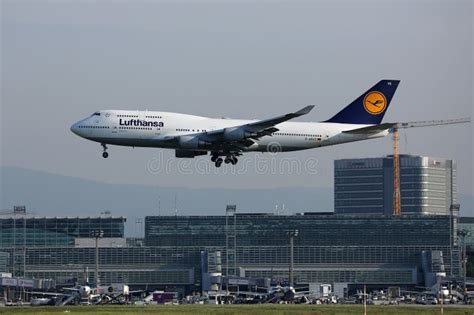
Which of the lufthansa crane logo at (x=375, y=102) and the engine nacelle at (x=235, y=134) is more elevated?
the lufthansa crane logo at (x=375, y=102)

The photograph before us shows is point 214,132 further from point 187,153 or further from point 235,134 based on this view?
point 187,153

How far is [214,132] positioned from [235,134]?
Answer: 79.0 inches

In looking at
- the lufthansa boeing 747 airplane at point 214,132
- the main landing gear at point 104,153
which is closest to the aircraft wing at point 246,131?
the lufthansa boeing 747 airplane at point 214,132

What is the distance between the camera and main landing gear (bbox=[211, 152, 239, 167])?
126812mm

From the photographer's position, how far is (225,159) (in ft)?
418

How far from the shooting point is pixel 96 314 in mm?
102938

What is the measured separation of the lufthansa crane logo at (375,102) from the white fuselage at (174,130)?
705 centimetres

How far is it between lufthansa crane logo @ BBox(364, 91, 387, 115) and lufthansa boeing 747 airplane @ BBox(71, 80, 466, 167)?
449cm

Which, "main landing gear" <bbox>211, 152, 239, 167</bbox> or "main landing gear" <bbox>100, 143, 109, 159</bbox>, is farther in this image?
"main landing gear" <bbox>211, 152, 239, 167</bbox>

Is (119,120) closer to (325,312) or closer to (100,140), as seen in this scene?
(100,140)

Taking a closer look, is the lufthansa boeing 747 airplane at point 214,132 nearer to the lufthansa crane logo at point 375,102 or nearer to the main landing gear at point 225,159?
the main landing gear at point 225,159

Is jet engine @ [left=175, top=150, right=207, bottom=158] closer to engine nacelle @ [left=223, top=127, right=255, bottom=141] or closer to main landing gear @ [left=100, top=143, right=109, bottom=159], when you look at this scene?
engine nacelle @ [left=223, top=127, right=255, bottom=141]

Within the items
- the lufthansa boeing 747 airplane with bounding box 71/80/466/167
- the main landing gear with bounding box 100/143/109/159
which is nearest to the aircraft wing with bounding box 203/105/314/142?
the lufthansa boeing 747 airplane with bounding box 71/80/466/167

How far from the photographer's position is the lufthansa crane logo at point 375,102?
135 meters
